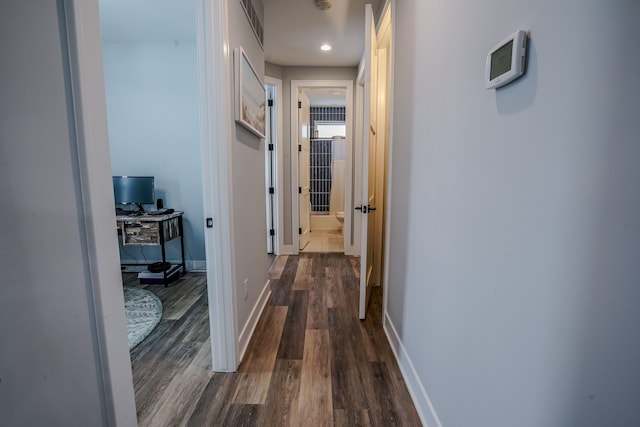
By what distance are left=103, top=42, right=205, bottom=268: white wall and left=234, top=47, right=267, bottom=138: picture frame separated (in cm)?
129

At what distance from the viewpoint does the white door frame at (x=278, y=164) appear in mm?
3924

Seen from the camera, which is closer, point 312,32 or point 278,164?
point 312,32

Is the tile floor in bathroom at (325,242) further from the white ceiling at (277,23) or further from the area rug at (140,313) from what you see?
the white ceiling at (277,23)

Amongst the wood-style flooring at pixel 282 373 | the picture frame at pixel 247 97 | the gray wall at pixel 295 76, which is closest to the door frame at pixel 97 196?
the wood-style flooring at pixel 282 373

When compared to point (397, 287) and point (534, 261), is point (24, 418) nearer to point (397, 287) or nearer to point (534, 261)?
point (534, 261)

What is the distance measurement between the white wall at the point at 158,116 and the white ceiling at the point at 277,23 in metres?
0.18

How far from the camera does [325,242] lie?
195 inches

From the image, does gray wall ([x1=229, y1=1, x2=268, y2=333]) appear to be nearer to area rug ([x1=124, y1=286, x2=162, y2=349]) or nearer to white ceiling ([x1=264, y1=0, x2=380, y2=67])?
white ceiling ([x1=264, y1=0, x2=380, y2=67])

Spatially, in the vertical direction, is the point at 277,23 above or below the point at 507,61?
above

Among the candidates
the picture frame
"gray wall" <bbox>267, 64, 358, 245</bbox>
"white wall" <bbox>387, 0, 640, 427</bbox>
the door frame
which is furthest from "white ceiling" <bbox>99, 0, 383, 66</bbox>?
the door frame

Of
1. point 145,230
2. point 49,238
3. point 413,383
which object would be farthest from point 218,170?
point 145,230

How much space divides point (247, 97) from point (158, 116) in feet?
6.46

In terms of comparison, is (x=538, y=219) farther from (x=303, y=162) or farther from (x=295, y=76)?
(x=295, y=76)

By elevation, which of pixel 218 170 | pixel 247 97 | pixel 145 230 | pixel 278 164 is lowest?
pixel 145 230
